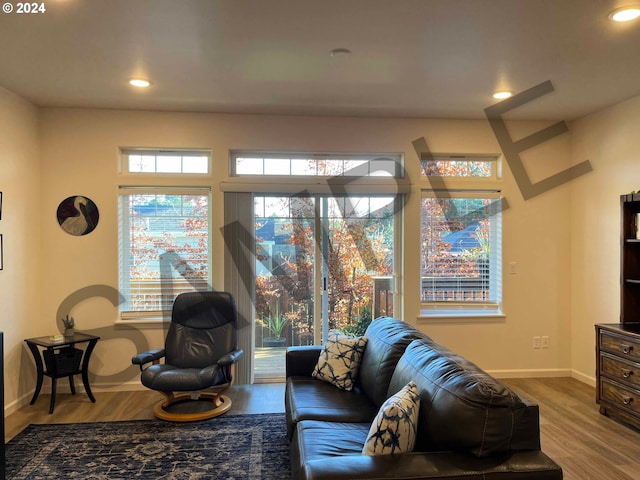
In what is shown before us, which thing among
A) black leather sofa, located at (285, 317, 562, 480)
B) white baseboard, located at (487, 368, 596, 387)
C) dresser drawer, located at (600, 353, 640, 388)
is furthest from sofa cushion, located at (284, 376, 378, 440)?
white baseboard, located at (487, 368, 596, 387)

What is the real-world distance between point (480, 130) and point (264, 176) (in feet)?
7.63

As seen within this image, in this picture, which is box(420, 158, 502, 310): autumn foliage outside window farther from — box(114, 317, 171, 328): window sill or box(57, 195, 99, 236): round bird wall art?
box(57, 195, 99, 236): round bird wall art

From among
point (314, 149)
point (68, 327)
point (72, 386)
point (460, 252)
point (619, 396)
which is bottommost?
point (72, 386)

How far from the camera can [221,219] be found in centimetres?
425

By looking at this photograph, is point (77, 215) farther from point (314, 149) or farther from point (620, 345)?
point (620, 345)

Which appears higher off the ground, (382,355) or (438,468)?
(382,355)

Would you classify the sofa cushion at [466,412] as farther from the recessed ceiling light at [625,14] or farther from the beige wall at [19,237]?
the beige wall at [19,237]

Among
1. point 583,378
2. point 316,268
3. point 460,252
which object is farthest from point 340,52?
point 583,378

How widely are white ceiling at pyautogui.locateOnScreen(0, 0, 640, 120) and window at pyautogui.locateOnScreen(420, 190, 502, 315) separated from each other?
102cm

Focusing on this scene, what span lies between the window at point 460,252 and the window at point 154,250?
2390 mm

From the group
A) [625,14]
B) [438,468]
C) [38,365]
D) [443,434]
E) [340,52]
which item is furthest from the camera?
[38,365]

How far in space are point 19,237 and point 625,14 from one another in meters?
4.68

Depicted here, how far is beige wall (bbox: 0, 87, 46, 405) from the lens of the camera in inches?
139

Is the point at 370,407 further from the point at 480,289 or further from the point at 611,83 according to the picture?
the point at 611,83
